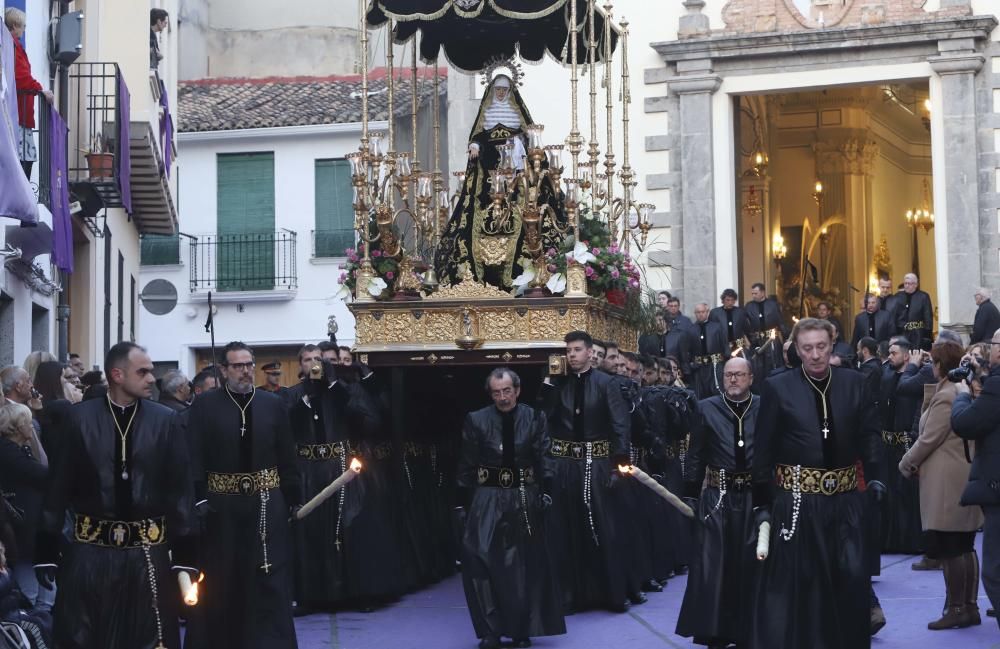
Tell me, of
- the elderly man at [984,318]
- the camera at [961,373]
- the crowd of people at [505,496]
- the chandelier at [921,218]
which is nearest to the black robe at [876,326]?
the elderly man at [984,318]

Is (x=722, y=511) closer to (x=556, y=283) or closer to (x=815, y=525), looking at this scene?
(x=815, y=525)

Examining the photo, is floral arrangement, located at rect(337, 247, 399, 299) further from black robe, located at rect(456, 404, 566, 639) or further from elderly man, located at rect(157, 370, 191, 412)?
black robe, located at rect(456, 404, 566, 639)

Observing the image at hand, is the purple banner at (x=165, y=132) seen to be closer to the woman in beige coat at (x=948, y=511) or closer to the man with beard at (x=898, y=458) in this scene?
the man with beard at (x=898, y=458)

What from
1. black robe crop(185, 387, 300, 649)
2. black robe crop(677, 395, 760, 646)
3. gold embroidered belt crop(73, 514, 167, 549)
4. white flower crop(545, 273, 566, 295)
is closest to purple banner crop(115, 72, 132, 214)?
white flower crop(545, 273, 566, 295)

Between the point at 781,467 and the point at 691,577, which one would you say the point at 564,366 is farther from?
the point at 781,467

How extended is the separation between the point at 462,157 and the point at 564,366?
1182cm

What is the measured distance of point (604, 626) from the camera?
12.3m

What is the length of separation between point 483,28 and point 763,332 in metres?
7.07

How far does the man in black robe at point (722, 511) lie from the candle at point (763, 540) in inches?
58.3

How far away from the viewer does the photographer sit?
10078 millimetres

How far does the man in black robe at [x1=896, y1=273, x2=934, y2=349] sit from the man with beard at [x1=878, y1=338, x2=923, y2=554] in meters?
5.29

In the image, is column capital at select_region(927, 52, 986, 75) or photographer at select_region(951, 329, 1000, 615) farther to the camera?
column capital at select_region(927, 52, 986, 75)

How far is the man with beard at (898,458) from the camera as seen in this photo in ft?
51.1

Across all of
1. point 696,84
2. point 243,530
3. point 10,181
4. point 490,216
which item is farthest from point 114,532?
point 696,84
